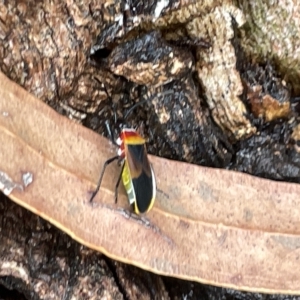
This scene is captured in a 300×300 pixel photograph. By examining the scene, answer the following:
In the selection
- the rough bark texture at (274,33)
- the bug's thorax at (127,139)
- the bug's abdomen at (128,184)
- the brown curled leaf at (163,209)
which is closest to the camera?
the brown curled leaf at (163,209)

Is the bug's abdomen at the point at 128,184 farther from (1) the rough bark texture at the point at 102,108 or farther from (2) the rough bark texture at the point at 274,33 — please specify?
(2) the rough bark texture at the point at 274,33

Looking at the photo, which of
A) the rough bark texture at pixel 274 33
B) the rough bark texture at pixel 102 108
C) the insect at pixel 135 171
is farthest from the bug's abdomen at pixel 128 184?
the rough bark texture at pixel 274 33

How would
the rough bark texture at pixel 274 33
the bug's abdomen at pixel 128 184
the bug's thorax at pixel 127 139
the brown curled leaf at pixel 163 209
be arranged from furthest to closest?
1. the rough bark texture at pixel 274 33
2. the bug's thorax at pixel 127 139
3. the bug's abdomen at pixel 128 184
4. the brown curled leaf at pixel 163 209

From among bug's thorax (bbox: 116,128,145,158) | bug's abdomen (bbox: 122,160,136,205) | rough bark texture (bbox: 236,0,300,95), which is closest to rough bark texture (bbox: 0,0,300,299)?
rough bark texture (bbox: 236,0,300,95)

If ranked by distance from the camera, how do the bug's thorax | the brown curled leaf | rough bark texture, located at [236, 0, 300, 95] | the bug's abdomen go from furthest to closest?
rough bark texture, located at [236, 0, 300, 95] < the bug's thorax < the bug's abdomen < the brown curled leaf

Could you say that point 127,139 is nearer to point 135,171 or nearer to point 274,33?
point 135,171

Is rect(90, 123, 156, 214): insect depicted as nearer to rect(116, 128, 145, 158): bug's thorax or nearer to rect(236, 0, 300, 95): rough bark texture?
rect(116, 128, 145, 158): bug's thorax
